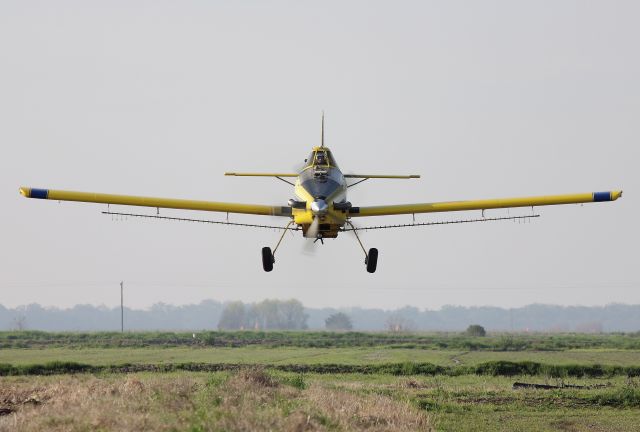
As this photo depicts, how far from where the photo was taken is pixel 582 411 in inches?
1454

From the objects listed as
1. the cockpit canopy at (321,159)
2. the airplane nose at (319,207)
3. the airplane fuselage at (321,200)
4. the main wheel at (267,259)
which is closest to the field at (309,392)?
the main wheel at (267,259)

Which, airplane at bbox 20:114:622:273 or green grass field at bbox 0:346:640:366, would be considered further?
green grass field at bbox 0:346:640:366

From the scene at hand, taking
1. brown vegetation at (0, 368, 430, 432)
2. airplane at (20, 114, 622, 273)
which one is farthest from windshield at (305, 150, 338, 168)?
brown vegetation at (0, 368, 430, 432)

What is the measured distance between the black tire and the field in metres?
4.89

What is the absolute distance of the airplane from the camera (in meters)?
34.4

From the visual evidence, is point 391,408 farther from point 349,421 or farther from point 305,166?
point 305,166

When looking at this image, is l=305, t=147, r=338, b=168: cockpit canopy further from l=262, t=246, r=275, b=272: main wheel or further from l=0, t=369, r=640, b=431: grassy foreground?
l=0, t=369, r=640, b=431: grassy foreground

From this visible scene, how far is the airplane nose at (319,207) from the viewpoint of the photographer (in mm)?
33344

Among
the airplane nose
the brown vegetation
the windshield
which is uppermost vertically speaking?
the windshield

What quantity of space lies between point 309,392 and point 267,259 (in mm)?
5505

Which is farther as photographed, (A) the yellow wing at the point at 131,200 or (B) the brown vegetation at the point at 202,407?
(A) the yellow wing at the point at 131,200

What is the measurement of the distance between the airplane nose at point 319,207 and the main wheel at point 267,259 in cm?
340

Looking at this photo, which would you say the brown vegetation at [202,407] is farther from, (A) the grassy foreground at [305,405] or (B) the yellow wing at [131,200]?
(B) the yellow wing at [131,200]

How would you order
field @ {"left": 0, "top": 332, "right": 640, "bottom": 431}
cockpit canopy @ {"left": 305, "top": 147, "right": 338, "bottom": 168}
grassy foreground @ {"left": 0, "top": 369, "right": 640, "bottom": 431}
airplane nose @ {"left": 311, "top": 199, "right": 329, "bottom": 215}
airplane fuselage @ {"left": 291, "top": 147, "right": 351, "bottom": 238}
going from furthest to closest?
cockpit canopy @ {"left": 305, "top": 147, "right": 338, "bottom": 168} < airplane fuselage @ {"left": 291, "top": 147, "right": 351, "bottom": 238} < airplane nose @ {"left": 311, "top": 199, "right": 329, "bottom": 215} < field @ {"left": 0, "top": 332, "right": 640, "bottom": 431} < grassy foreground @ {"left": 0, "top": 369, "right": 640, "bottom": 431}
